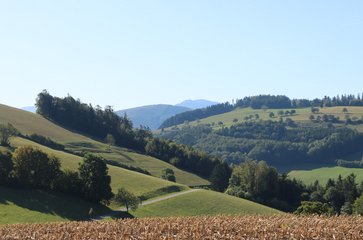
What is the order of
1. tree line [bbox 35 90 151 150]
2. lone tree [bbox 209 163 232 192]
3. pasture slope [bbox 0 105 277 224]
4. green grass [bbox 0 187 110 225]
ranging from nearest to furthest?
green grass [bbox 0 187 110 225] → pasture slope [bbox 0 105 277 224] → lone tree [bbox 209 163 232 192] → tree line [bbox 35 90 151 150]

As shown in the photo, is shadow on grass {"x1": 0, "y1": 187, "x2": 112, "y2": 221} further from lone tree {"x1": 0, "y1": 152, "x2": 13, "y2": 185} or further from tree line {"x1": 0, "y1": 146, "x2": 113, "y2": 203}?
lone tree {"x1": 0, "y1": 152, "x2": 13, "y2": 185}

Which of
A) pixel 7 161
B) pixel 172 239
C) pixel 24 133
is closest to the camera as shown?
pixel 172 239

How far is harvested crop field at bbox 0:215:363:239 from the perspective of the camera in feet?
102

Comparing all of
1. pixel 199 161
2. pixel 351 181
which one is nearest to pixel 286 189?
pixel 351 181

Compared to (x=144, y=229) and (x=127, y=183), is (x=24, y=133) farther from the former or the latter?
(x=144, y=229)

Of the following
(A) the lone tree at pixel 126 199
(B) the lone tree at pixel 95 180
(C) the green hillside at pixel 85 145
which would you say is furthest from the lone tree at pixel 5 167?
(C) the green hillside at pixel 85 145

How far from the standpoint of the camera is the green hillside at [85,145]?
14462 cm

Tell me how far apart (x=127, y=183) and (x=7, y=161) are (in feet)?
84.1

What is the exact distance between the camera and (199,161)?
542 feet

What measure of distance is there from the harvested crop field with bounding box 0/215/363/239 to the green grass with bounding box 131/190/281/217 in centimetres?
4300

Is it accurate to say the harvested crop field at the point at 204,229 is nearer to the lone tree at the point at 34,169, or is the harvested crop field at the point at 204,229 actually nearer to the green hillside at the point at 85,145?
the lone tree at the point at 34,169

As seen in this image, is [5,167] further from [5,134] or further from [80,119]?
[80,119]

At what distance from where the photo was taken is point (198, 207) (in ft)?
288

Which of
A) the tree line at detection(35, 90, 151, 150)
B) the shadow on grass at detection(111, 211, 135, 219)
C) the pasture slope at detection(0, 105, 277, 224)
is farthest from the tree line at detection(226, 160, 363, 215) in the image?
the tree line at detection(35, 90, 151, 150)
